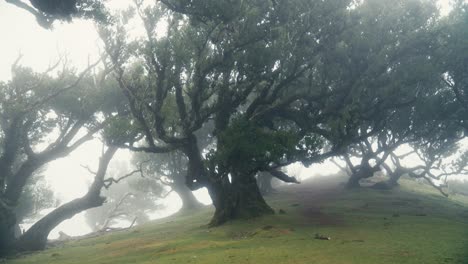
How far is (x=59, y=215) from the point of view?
120ft

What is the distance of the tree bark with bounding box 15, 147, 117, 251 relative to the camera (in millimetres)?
32634

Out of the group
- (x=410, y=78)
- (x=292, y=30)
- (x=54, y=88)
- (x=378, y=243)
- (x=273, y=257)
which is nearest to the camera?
(x=273, y=257)

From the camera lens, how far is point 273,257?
1323 centimetres

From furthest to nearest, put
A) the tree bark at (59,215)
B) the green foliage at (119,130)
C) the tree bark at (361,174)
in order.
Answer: the tree bark at (361,174), the tree bark at (59,215), the green foliage at (119,130)

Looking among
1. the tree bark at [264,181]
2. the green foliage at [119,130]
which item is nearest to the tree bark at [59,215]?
the green foliage at [119,130]

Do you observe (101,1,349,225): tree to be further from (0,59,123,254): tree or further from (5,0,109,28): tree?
(0,59,123,254): tree

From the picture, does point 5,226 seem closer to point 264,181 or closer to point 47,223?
point 47,223

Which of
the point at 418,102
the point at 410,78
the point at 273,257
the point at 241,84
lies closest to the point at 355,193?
the point at 418,102

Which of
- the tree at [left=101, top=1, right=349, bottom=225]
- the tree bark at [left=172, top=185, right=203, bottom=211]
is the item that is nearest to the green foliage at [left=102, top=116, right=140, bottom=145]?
the tree at [left=101, top=1, right=349, bottom=225]

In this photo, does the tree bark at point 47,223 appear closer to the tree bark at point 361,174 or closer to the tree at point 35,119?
the tree at point 35,119

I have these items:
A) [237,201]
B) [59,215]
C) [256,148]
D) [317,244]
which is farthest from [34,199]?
[317,244]

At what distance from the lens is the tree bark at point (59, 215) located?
1285 inches

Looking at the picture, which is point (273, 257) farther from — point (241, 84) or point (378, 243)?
point (241, 84)

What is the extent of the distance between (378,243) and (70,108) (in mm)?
34228
